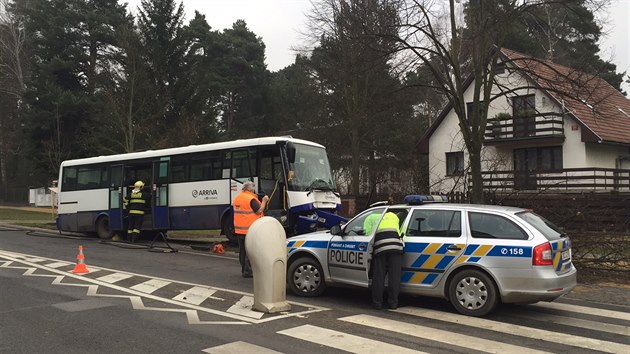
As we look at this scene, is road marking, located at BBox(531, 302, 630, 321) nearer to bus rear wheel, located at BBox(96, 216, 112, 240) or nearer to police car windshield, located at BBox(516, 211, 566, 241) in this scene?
police car windshield, located at BBox(516, 211, 566, 241)

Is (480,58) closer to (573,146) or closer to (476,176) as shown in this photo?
(476,176)

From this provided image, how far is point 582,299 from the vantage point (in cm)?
874

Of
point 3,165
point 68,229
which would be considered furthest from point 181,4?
point 3,165

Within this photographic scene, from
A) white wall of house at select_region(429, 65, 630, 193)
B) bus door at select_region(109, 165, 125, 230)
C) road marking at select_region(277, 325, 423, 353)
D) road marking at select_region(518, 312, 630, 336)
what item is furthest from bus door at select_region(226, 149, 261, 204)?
white wall of house at select_region(429, 65, 630, 193)

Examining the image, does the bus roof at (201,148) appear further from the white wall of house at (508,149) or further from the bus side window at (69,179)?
the white wall of house at (508,149)

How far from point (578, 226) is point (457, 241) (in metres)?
4.95

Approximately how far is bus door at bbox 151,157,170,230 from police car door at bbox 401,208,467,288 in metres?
10.3

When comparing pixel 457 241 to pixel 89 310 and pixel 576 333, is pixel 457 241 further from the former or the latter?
pixel 89 310

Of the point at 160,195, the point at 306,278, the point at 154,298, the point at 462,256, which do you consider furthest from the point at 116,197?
the point at 462,256

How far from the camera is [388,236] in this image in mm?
7625

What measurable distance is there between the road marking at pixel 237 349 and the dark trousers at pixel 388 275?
8.43ft

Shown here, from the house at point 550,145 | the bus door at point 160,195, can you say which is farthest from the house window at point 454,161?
the bus door at point 160,195

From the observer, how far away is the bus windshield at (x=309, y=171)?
13.4 metres

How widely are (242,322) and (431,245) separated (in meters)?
2.94
